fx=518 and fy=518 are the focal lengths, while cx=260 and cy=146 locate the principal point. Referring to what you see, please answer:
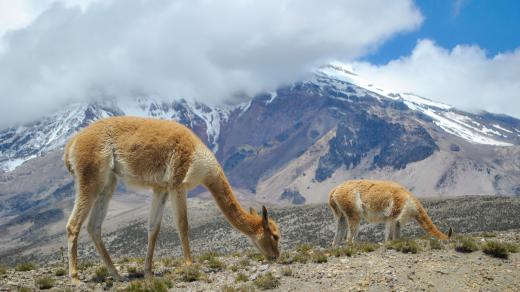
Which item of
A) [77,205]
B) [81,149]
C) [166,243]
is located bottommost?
[166,243]

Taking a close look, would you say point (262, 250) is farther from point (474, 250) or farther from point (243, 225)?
point (474, 250)

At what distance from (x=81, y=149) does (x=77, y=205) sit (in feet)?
4.33

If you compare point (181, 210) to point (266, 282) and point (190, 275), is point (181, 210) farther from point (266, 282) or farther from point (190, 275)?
point (266, 282)

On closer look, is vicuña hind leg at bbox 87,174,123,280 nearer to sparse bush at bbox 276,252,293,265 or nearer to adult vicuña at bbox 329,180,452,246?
sparse bush at bbox 276,252,293,265

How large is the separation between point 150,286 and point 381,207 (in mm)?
10815

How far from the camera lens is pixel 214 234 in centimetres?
7662

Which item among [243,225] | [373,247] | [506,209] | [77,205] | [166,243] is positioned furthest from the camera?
[166,243]

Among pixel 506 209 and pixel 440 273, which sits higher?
pixel 440 273

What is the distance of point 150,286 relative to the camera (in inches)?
445

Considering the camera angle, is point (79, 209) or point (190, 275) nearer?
point (79, 209)

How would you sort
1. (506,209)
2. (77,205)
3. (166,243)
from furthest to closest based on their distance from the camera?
(166,243)
(506,209)
(77,205)

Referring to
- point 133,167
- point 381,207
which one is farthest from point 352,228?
point 133,167

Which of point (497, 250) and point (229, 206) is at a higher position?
point (229, 206)

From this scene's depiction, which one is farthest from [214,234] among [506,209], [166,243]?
[506,209]
